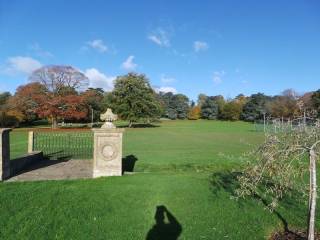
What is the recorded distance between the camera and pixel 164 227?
295 inches

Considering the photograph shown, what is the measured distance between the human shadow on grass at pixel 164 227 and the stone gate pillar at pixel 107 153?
11.0 feet

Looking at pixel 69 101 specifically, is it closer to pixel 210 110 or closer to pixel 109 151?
pixel 109 151

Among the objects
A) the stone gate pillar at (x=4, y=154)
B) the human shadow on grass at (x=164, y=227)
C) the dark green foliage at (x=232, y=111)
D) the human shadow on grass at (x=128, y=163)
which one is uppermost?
the dark green foliage at (x=232, y=111)

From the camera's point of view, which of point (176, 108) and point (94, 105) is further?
point (176, 108)

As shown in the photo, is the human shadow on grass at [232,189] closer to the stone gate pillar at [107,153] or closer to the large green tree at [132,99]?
the stone gate pillar at [107,153]

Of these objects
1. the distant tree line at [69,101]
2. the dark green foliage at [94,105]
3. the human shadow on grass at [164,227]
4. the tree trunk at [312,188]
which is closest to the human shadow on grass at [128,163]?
the human shadow on grass at [164,227]

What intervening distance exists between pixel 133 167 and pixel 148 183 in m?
4.36

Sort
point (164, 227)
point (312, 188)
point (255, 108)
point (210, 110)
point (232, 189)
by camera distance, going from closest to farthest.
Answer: point (312, 188)
point (164, 227)
point (232, 189)
point (255, 108)
point (210, 110)

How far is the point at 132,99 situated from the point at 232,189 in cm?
5086

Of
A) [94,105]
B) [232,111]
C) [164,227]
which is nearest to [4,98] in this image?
[94,105]

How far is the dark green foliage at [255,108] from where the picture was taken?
301 ft

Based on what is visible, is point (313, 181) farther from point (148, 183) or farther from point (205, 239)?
point (148, 183)

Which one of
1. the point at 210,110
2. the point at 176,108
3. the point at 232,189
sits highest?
the point at 176,108

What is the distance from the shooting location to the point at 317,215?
321 inches
